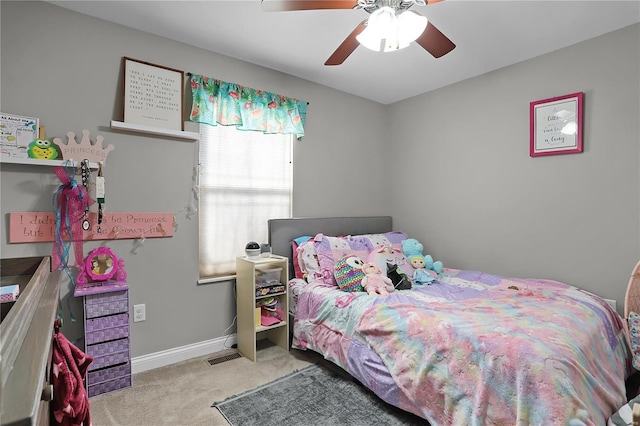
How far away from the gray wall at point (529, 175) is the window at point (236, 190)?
161 centimetres

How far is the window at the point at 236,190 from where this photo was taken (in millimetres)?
2840

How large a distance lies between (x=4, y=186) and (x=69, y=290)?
29.1 inches

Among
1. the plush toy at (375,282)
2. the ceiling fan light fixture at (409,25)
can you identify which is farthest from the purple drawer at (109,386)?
the ceiling fan light fixture at (409,25)

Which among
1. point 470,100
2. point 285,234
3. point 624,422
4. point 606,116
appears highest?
point 470,100

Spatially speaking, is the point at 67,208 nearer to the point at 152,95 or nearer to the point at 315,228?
the point at 152,95

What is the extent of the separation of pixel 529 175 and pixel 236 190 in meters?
2.59

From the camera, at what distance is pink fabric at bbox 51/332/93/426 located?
0.92m

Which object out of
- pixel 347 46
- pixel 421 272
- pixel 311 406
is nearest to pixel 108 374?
pixel 311 406

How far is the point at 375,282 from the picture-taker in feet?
8.45

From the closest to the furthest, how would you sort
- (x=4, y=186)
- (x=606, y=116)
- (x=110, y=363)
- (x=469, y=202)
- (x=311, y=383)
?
(x=4, y=186), (x=110, y=363), (x=311, y=383), (x=606, y=116), (x=469, y=202)

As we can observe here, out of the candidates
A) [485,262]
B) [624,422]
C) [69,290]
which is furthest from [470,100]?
[69,290]

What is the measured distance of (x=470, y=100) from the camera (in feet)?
11.1

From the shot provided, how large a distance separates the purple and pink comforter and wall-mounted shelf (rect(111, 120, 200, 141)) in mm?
1617

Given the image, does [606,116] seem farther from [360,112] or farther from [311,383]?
[311,383]
